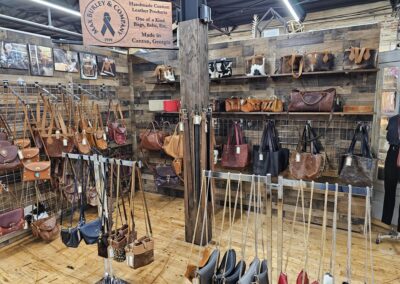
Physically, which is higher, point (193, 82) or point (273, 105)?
point (193, 82)

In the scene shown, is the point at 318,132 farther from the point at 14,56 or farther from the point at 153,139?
the point at 14,56

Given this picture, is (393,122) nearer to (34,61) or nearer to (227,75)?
(227,75)

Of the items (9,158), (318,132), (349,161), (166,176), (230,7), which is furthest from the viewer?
(230,7)

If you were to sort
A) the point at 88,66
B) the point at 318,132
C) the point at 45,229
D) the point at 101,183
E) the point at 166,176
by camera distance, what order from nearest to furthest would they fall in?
the point at 101,183 < the point at 45,229 < the point at 318,132 < the point at 88,66 < the point at 166,176

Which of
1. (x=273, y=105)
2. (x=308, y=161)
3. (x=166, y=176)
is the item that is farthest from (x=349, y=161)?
(x=166, y=176)

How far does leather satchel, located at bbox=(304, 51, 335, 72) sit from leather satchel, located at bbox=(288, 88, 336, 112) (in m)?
0.28

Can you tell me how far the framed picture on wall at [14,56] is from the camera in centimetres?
312

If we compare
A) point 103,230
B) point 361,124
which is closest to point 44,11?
point 103,230

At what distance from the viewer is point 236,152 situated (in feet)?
12.4

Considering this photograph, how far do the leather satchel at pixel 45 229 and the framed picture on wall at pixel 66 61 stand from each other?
1.92m

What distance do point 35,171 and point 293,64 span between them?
3202 mm

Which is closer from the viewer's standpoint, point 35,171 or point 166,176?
point 35,171

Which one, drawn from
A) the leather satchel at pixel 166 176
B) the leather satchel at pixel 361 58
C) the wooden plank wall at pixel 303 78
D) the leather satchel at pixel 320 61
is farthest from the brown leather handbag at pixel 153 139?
the leather satchel at pixel 361 58

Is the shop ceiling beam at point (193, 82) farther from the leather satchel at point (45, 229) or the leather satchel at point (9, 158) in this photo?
the leather satchel at point (9, 158)
